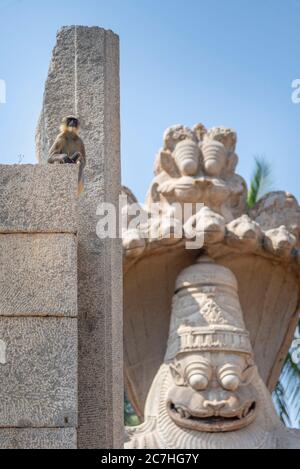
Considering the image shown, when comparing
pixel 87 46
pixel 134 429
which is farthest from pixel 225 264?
pixel 87 46

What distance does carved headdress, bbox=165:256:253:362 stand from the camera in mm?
10656

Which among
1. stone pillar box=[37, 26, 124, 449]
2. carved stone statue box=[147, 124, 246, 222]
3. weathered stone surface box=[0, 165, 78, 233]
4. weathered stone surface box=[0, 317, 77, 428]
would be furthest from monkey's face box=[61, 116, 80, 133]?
carved stone statue box=[147, 124, 246, 222]

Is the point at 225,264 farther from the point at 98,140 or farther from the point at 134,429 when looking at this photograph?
the point at 98,140

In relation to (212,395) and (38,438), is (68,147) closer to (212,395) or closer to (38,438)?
(38,438)

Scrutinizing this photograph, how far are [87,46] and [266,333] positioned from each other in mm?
5818

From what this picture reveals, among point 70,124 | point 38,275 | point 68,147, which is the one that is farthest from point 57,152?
point 38,275

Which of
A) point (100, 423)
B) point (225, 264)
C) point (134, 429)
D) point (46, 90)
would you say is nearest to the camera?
point (100, 423)

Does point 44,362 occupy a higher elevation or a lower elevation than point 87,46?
lower

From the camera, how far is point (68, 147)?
20.7ft

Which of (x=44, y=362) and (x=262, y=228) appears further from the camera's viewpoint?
(x=262, y=228)

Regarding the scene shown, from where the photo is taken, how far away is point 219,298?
10938 millimetres

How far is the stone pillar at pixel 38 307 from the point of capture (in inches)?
218

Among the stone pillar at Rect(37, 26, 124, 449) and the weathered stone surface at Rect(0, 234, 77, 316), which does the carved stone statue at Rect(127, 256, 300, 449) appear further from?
the weathered stone surface at Rect(0, 234, 77, 316)

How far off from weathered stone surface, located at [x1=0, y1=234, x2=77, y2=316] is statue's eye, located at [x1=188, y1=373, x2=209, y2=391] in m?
4.77
